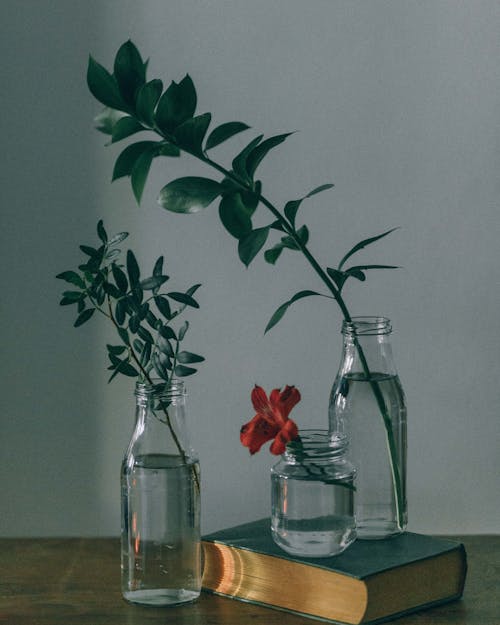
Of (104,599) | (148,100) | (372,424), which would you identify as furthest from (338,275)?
(104,599)

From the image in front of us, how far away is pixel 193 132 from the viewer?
3.88 feet

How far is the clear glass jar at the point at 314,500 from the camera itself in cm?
118

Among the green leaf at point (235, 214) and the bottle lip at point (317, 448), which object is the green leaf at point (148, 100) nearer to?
the green leaf at point (235, 214)

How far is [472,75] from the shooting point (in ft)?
5.04

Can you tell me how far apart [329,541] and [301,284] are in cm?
48

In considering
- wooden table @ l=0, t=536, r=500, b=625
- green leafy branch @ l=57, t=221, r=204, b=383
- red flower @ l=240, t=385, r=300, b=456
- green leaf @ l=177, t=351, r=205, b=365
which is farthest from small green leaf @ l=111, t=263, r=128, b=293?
wooden table @ l=0, t=536, r=500, b=625

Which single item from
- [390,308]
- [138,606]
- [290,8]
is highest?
[290,8]

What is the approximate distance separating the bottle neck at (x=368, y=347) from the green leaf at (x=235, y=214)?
0.17 metres

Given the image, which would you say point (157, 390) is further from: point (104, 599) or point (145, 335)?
point (104, 599)

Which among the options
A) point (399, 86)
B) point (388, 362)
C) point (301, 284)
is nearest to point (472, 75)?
point (399, 86)

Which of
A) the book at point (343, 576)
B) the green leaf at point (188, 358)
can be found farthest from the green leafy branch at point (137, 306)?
the book at point (343, 576)

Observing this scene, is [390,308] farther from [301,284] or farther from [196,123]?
[196,123]

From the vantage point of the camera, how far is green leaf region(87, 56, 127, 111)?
3.80 ft

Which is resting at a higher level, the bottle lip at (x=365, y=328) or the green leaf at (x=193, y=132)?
the green leaf at (x=193, y=132)
